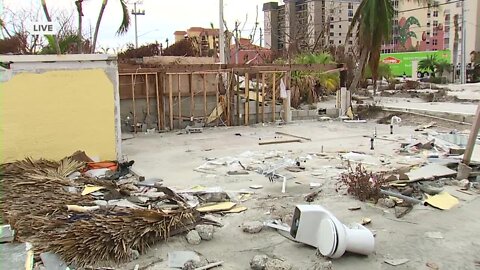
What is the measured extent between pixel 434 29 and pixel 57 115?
3249 inches

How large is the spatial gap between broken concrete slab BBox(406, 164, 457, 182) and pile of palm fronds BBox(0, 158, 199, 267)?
398cm

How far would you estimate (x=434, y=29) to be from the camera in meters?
81.1

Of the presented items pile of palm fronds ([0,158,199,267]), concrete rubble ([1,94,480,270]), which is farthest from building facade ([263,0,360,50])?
pile of palm fronds ([0,158,199,267])

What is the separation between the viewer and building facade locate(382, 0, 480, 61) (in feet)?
208

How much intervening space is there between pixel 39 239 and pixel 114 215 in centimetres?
89

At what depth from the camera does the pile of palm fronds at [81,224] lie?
516 centimetres

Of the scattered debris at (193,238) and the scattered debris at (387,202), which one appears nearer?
the scattered debris at (193,238)

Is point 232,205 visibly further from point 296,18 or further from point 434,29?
point 434,29

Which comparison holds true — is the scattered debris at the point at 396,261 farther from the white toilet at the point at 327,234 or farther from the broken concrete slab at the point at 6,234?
the broken concrete slab at the point at 6,234

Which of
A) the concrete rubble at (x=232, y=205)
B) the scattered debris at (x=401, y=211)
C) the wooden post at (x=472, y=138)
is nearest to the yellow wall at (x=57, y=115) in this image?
the concrete rubble at (x=232, y=205)

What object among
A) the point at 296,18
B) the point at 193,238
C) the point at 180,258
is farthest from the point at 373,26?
the point at 296,18

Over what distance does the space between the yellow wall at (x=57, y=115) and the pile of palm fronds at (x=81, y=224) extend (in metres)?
2.50

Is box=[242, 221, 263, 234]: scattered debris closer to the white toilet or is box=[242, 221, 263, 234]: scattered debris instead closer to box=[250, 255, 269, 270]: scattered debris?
the white toilet

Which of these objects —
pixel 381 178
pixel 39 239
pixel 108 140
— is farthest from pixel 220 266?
pixel 108 140
